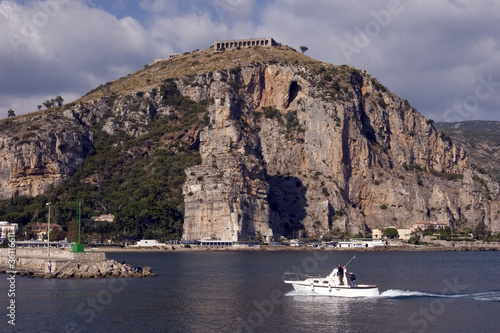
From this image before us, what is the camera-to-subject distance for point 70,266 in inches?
2482

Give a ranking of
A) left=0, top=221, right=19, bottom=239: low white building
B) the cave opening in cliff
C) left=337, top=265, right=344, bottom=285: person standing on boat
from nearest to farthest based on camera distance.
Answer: left=337, top=265, right=344, bottom=285: person standing on boat
left=0, top=221, right=19, bottom=239: low white building
the cave opening in cliff

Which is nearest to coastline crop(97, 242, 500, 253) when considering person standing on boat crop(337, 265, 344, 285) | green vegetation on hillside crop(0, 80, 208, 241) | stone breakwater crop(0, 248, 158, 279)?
green vegetation on hillside crop(0, 80, 208, 241)

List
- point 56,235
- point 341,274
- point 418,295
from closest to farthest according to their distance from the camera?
point 418,295
point 341,274
point 56,235

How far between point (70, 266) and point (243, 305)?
22.4 metres

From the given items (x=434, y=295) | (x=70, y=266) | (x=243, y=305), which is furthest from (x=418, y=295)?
(x=70, y=266)

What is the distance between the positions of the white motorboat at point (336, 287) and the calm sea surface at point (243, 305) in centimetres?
74

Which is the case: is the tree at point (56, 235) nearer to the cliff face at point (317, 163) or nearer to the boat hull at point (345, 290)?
the cliff face at point (317, 163)

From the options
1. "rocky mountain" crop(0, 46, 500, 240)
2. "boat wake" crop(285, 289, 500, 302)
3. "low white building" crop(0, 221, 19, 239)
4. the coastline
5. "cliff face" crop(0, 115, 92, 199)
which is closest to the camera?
"boat wake" crop(285, 289, 500, 302)

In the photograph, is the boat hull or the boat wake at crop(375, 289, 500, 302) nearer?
the boat hull

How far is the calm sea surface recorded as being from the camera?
40469 mm

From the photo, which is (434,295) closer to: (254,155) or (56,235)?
(56,235)

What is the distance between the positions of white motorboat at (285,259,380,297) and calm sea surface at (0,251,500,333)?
29.3 inches

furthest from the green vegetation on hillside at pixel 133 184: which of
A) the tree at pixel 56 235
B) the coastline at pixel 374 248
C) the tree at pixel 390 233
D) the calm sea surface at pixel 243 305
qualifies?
the calm sea surface at pixel 243 305

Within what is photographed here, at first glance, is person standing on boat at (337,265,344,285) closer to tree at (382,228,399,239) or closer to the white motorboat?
the white motorboat
